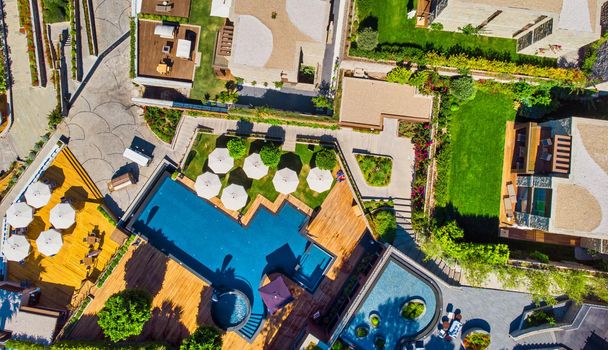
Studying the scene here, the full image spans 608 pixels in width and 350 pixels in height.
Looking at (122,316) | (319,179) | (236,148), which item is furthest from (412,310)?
(122,316)

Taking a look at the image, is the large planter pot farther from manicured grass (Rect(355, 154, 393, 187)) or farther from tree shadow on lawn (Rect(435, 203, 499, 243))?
manicured grass (Rect(355, 154, 393, 187))

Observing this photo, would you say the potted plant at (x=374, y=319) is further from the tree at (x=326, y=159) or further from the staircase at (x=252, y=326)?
the tree at (x=326, y=159)

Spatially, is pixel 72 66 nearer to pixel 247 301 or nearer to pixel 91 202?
pixel 91 202

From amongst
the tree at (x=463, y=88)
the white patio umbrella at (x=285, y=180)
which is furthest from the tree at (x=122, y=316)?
the tree at (x=463, y=88)

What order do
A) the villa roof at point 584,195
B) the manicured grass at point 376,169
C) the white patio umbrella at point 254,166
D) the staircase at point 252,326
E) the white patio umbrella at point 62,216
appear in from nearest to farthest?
the villa roof at point 584,195 → the white patio umbrella at point 62,216 → the white patio umbrella at point 254,166 → the staircase at point 252,326 → the manicured grass at point 376,169

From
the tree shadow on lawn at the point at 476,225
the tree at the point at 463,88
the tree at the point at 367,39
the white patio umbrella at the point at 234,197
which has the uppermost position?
the tree at the point at 367,39

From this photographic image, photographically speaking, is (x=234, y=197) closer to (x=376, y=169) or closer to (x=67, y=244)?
(x=376, y=169)
